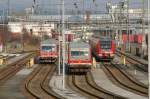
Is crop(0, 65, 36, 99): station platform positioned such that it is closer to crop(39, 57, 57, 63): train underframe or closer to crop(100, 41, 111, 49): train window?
crop(39, 57, 57, 63): train underframe

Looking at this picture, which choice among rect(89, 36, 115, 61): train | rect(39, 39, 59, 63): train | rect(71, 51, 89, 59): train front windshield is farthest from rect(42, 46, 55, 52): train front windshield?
rect(71, 51, 89, 59): train front windshield

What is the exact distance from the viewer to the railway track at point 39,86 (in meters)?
30.9

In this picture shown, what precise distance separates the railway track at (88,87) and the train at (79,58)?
91 cm

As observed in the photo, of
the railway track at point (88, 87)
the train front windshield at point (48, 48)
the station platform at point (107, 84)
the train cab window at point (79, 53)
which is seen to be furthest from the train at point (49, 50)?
the train cab window at point (79, 53)

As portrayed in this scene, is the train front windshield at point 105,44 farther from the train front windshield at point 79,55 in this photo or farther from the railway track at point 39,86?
the train front windshield at point 79,55

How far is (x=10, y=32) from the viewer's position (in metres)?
133

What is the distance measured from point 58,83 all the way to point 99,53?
22.8 m

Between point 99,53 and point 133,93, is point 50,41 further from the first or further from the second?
point 133,93

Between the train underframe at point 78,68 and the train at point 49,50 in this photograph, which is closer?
the train underframe at point 78,68

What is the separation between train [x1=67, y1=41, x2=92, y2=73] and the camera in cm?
4481

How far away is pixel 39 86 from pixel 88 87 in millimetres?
3979

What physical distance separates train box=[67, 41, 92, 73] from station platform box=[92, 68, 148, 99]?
158 cm

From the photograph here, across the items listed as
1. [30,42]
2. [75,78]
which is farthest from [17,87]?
[30,42]

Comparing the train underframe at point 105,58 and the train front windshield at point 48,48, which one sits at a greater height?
the train front windshield at point 48,48
